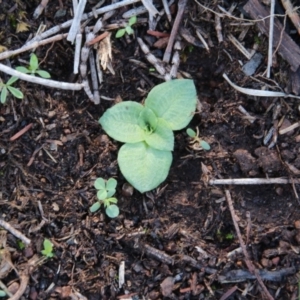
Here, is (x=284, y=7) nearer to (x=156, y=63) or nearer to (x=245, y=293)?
(x=156, y=63)

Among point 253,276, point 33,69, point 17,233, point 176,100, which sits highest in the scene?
point 33,69

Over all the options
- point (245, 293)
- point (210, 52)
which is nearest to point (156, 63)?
point (210, 52)

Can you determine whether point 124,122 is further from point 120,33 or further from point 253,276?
point 253,276

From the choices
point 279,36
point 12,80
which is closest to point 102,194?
point 12,80

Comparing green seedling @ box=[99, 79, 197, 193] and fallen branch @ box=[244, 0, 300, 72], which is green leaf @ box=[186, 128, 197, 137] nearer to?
green seedling @ box=[99, 79, 197, 193]

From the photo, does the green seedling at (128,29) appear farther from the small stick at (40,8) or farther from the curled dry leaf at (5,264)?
the curled dry leaf at (5,264)

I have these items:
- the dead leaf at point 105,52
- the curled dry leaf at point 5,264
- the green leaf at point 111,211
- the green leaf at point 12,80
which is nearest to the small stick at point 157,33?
the dead leaf at point 105,52

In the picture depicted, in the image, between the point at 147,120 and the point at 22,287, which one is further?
the point at 147,120
